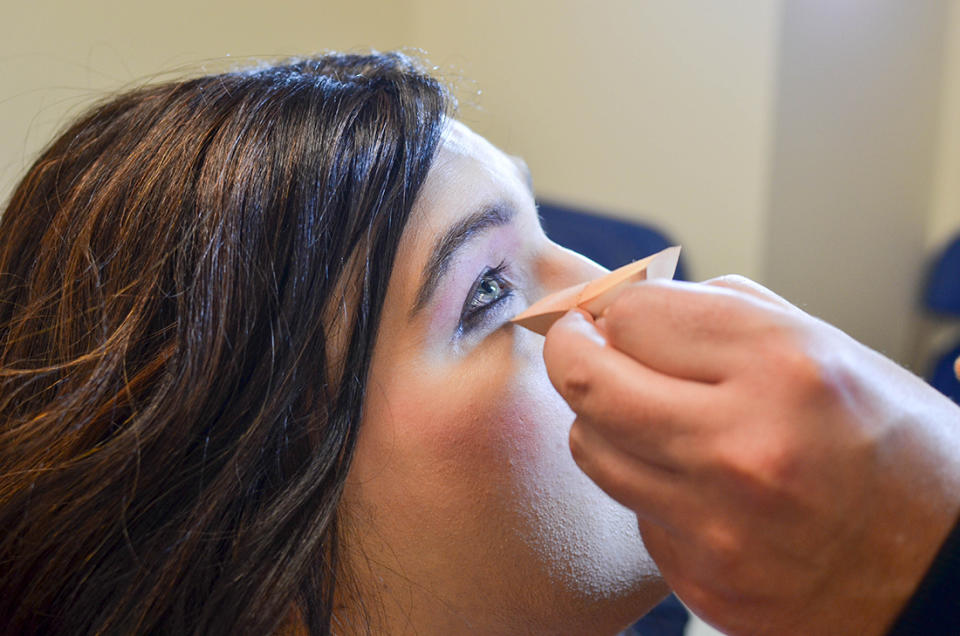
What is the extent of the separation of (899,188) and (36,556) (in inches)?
61.5

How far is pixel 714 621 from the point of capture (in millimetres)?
479

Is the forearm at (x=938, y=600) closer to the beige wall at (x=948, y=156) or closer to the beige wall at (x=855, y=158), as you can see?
the beige wall at (x=855, y=158)

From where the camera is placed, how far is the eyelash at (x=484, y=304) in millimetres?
698

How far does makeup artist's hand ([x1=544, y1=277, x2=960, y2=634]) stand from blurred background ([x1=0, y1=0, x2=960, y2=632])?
38.4 inches

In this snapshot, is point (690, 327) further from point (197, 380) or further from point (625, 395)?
point (197, 380)

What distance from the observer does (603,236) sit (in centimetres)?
161

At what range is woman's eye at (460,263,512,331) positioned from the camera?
2.30 feet

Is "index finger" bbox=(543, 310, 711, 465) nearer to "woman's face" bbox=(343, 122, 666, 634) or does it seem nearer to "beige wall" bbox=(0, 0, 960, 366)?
"woman's face" bbox=(343, 122, 666, 634)

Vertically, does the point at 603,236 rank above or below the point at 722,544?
below

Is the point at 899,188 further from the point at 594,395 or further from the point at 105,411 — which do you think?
the point at 105,411

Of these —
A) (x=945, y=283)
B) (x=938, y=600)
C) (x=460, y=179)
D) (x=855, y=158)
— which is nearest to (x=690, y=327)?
(x=938, y=600)

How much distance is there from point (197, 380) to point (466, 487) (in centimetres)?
24

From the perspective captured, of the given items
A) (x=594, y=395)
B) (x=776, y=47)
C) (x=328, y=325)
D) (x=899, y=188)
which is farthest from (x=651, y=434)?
(x=899, y=188)

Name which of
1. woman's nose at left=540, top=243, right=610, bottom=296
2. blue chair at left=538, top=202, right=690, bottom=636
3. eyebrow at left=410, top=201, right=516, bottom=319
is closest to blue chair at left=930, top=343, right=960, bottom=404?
blue chair at left=538, top=202, right=690, bottom=636
